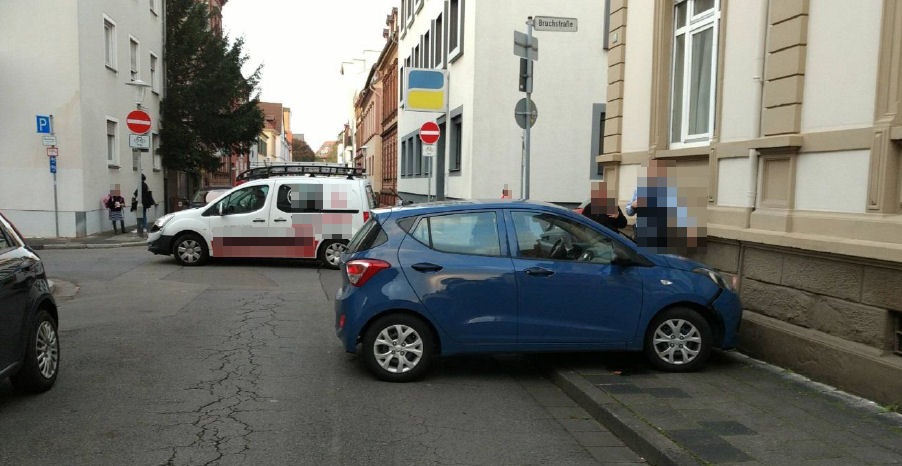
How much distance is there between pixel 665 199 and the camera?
7609 mm

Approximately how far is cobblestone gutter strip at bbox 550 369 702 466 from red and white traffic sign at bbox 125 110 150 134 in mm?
15934

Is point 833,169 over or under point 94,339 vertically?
over

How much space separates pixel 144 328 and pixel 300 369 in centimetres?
275

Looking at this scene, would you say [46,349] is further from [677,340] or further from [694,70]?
[694,70]

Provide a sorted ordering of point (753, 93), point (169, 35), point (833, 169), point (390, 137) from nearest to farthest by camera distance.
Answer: point (833, 169)
point (753, 93)
point (169, 35)
point (390, 137)

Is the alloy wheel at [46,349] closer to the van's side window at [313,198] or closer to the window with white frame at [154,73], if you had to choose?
the van's side window at [313,198]

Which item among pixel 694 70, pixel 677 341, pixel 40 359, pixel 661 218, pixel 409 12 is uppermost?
pixel 409 12

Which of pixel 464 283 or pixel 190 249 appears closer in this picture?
pixel 464 283

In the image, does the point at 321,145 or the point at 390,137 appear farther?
the point at 321,145

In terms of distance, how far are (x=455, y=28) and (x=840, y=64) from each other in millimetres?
16272

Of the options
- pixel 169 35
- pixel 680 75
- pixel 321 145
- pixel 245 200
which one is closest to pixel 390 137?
pixel 169 35

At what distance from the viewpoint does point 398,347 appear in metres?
6.19

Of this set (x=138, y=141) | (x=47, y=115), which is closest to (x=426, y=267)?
(x=138, y=141)

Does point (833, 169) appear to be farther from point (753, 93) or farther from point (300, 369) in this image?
point (300, 369)
